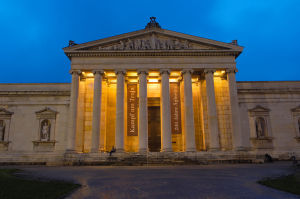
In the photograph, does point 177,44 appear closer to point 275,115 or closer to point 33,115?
point 275,115

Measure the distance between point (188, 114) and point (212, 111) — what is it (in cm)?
281

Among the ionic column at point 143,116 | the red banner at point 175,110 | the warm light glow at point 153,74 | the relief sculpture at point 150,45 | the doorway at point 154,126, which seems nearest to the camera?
the ionic column at point 143,116

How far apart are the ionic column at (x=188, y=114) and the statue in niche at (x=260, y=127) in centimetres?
959

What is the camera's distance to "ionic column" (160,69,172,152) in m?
26.3

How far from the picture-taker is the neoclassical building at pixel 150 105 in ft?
87.9

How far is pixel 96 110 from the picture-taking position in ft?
88.4

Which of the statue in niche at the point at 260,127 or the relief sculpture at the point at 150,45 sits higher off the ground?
the relief sculpture at the point at 150,45

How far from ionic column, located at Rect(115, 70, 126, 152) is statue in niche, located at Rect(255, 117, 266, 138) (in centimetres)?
1721

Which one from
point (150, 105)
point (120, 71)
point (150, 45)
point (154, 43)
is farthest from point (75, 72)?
point (150, 105)

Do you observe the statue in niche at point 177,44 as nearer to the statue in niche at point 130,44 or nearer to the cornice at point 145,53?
the cornice at point 145,53

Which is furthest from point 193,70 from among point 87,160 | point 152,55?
point 87,160

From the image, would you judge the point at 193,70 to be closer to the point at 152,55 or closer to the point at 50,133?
the point at 152,55

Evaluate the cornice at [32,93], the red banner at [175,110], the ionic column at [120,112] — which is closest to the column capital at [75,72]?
the cornice at [32,93]

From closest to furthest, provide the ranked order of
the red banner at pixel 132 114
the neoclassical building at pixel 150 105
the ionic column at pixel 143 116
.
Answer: the ionic column at pixel 143 116, the neoclassical building at pixel 150 105, the red banner at pixel 132 114
